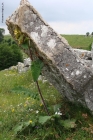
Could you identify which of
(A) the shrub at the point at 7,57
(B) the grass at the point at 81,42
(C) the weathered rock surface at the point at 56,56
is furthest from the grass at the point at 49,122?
(B) the grass at the point at 81,42

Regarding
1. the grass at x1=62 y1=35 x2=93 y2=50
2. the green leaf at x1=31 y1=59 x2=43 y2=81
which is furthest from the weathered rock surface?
the grass at x1=62 y1=35 x2=93 y2=50

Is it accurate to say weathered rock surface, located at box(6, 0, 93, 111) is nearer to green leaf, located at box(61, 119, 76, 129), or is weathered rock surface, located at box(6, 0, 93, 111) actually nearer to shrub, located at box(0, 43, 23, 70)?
green leaf, located at box(61, 119, 76, 129)

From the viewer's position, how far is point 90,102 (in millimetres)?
7465

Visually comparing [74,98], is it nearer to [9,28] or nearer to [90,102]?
[90,102]

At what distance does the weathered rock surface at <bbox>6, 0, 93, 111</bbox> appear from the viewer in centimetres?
714

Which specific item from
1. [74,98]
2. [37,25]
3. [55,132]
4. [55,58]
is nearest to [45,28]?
[37,25]

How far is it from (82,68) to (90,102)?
2.96ft

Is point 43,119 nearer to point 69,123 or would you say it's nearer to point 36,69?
point 69,123

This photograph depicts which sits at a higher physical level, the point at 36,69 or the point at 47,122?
the point at 36,69

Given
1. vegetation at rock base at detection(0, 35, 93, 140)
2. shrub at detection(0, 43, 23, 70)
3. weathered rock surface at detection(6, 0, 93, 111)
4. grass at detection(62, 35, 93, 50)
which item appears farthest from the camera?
grass at detection(62, 35, 93, 50)

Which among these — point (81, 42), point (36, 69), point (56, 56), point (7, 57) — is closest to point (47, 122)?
point (36, 69)

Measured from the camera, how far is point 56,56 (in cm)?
717

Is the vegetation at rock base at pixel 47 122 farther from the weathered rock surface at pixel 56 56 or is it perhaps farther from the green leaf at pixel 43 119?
the weathered rock surface at pixel 56 56

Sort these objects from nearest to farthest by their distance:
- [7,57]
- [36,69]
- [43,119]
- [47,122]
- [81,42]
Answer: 1. [36,69]
2. [43,119]
3. [47,122]
4. [7,57]
5. [81,42]
